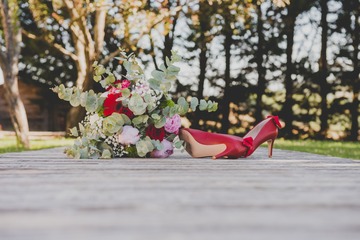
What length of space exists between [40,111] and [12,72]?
46.1ft

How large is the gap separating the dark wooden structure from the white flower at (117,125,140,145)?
20.1 meters

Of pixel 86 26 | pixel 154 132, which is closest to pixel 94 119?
pixel 154 132

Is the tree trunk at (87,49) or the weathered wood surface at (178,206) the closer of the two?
the weathered wood surface at (178,206)

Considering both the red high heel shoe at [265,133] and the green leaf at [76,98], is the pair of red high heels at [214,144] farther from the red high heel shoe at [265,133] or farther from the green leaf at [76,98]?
the green leaf at [76,98]

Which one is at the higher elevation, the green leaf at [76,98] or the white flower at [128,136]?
the green leaf at [76,98]

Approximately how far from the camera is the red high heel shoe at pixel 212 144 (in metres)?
4.97

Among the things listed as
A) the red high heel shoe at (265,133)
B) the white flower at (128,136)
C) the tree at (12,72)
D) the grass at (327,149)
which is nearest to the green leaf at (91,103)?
the white flower at (128,136)

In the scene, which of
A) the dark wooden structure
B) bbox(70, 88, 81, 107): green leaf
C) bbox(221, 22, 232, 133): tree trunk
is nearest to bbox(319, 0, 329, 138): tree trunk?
bbox(221, 22, 232, 133): tree trunk

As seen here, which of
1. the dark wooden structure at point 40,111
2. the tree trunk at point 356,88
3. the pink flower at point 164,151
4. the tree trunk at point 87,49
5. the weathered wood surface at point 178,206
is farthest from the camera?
the dark wooden structure at point 40,111

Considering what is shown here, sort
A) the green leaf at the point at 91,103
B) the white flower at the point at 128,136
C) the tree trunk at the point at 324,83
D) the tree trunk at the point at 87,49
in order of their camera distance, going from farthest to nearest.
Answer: the tree trunk at the point at 324,83 → the tree trunk at the point at 87,49 → the green leaf at the point at 91,103 → the white flower at the point at 128,136

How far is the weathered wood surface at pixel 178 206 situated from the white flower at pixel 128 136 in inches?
61.5

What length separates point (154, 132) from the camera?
494 cm

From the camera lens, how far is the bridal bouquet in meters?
4.80

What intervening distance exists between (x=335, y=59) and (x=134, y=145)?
61.6ft
